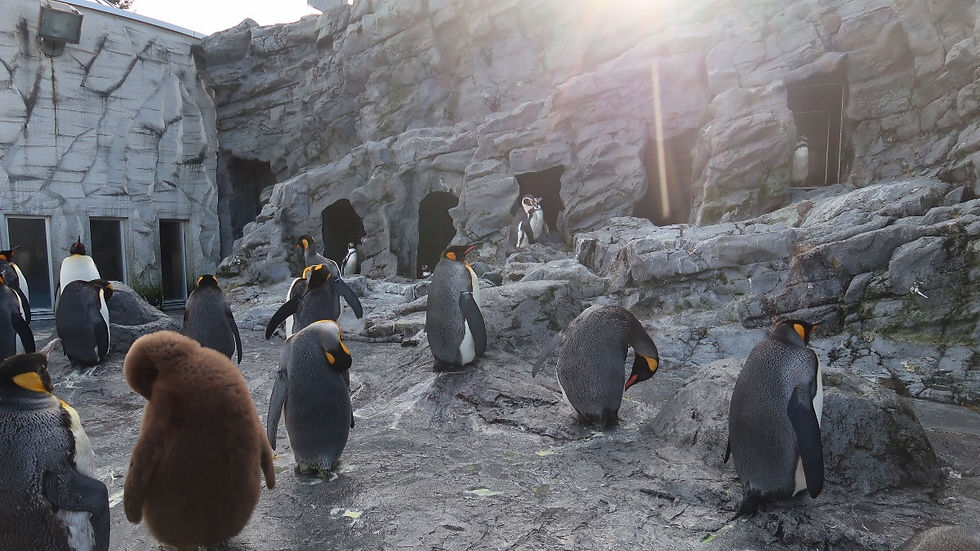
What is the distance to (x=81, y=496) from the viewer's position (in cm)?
186

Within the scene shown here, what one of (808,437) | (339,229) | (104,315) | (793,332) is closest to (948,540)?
(808,437)

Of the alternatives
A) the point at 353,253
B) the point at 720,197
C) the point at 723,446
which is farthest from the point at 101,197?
the point at 723,446

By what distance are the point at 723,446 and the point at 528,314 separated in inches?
106

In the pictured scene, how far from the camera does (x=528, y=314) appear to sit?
5477mm

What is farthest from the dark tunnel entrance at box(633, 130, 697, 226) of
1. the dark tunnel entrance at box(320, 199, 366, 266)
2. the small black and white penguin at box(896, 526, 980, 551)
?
the small black and white penguin at box(896, 526, 980, 551)

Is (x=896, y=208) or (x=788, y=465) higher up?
(x=896, y=208)

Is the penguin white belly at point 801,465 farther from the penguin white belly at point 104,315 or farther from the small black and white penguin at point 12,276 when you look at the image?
the small black and white penguin at point 12,276

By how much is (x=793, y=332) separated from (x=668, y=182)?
36.3ft

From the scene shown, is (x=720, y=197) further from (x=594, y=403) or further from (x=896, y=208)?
(x=594, y=403)

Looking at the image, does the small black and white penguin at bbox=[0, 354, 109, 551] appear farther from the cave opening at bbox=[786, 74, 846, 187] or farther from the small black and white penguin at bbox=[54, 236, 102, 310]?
the cave opening at bbox=[786, 74, 846, 187]

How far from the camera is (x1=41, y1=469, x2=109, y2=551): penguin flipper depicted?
72.1 inches

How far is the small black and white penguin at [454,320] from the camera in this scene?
471cm

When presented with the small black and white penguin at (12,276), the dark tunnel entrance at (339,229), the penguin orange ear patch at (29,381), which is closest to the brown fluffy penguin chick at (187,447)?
the penguin orange ear patch at (29,381)

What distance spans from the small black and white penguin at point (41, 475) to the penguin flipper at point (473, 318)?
2.98 meters
